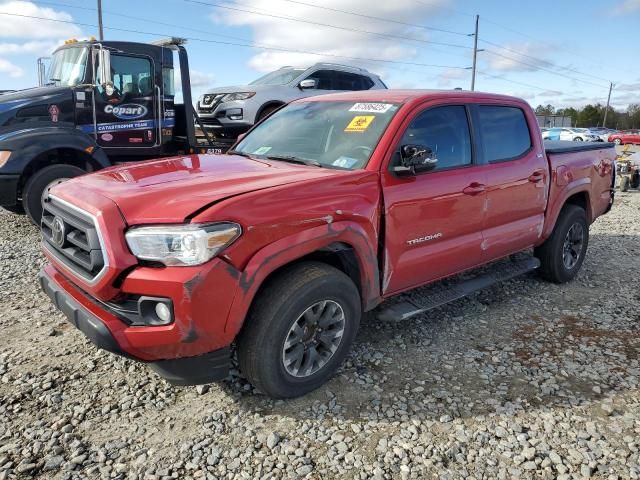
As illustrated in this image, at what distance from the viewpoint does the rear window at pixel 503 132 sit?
4133 millimetres

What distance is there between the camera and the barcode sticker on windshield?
357cm

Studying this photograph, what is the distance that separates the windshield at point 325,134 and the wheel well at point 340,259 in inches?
22.1

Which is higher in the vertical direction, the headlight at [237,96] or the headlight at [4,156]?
the headlight at [237,96]

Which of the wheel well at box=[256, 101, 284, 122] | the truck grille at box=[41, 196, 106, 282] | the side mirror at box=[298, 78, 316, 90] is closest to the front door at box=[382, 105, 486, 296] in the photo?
the truck grille at box=[41, 196, 106, 282]

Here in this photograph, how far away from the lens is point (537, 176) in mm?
4539

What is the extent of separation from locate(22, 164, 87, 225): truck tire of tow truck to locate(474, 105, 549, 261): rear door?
4952 mm

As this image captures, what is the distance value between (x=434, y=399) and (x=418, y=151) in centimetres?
157

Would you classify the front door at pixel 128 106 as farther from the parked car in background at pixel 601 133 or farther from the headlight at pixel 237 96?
the parked car in background at pixel 601 133

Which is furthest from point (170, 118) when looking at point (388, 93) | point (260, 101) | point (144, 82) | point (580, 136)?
point (580, 136)

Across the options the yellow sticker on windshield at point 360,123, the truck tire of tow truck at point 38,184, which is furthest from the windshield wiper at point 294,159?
the truck tire of tow truck at point 38,184

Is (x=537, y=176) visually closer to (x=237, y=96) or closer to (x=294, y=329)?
(x=294, y=329)

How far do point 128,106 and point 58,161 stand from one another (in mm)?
1461

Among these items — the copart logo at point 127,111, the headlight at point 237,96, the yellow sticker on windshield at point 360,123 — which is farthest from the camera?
the headlight at point 237,96

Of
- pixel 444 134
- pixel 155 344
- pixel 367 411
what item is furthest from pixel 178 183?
pixel 444 134
